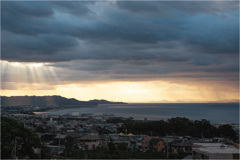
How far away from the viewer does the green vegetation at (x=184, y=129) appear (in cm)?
4706

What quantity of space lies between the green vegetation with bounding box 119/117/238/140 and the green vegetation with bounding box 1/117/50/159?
3561 cm

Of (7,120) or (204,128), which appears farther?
(204,128)

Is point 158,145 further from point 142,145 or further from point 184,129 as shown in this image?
point 184,129

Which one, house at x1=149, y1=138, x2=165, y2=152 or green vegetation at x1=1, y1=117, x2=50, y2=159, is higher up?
green vegetation at x1=1, y1=117, x2=50, y2=159

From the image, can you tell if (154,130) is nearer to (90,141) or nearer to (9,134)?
(90,141)

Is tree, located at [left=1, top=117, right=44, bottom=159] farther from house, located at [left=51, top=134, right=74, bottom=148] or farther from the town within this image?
house, located at [left=51, top=134, right=74, bottom=148]

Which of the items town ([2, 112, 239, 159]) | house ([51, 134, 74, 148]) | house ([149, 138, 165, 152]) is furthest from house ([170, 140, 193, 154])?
house ([51, 134, 74, 148])

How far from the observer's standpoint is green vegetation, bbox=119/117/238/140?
4706cm

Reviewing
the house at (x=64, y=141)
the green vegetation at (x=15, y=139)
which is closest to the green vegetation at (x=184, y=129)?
the house at (x=64, y=141)

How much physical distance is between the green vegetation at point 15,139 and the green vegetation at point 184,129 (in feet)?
117

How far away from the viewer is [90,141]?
36719 millimetres

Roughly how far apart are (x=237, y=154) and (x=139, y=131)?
133ft

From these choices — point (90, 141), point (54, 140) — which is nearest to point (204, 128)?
point (90, 141)

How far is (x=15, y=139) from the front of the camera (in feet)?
51.1
